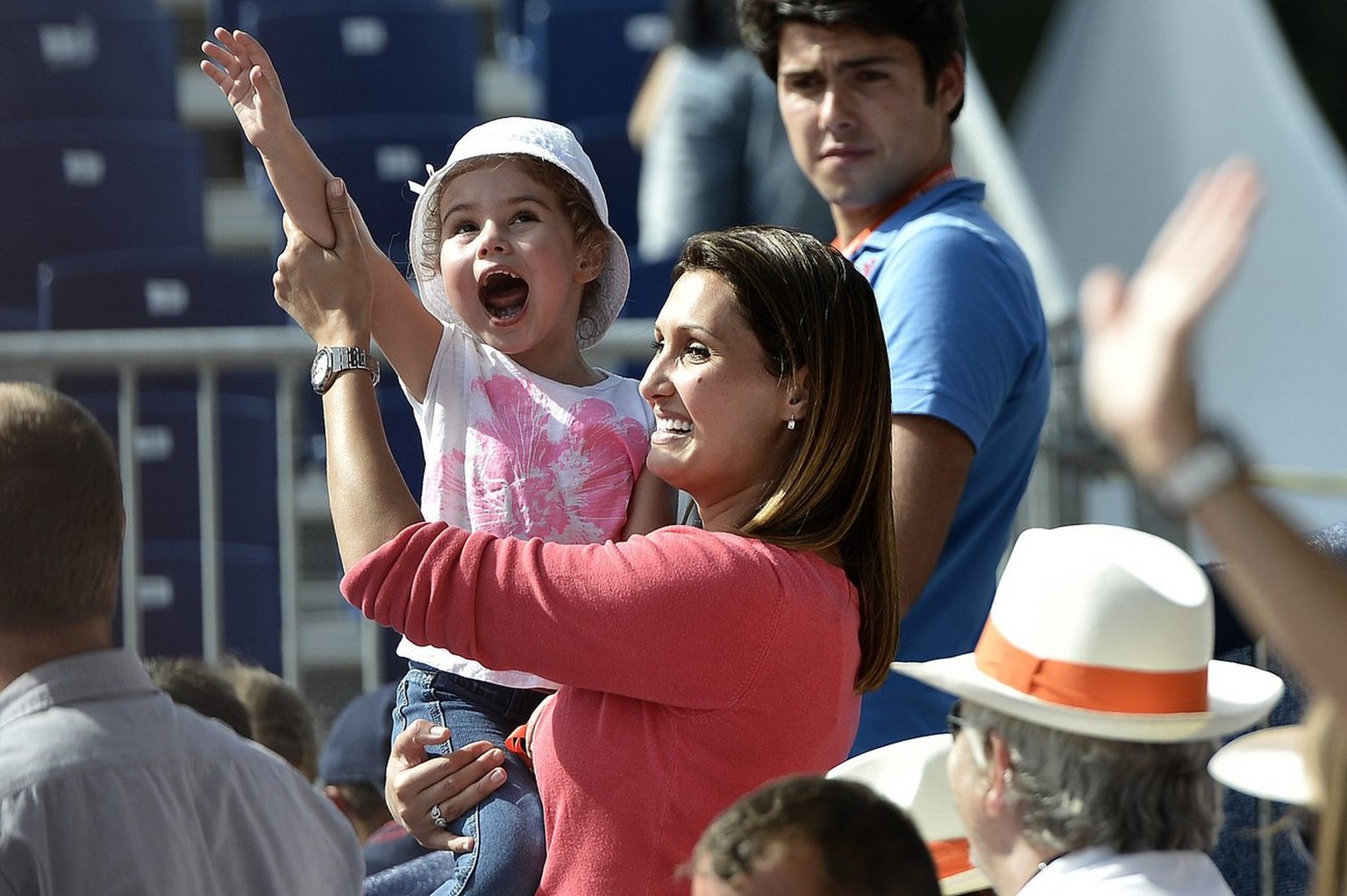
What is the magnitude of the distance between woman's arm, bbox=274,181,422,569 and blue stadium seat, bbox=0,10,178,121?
4.77m

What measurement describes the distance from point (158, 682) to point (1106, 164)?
242 inches

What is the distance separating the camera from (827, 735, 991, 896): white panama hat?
2131mm

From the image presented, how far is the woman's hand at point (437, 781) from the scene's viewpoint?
209 cm

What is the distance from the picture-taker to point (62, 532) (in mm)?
1815

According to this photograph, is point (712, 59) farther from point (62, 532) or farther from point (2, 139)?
point (62, 532)

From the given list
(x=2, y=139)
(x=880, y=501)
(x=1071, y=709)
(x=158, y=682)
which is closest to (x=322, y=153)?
(x=2, y=139)

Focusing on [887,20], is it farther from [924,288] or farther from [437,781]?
[437,781]

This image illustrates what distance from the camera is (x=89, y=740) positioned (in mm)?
1781

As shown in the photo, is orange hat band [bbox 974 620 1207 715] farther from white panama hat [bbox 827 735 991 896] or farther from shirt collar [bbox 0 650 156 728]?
shirt collar [bbox 0 650 156 728]

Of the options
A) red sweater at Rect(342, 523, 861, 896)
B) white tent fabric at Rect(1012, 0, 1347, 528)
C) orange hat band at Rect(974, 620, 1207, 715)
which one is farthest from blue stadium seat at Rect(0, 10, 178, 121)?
orange hat band at Rect(974, 620, 1207, 715)

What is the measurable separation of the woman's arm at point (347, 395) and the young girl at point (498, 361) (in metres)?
0.03

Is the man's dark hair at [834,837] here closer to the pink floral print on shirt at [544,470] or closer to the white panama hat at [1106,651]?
the white panama hat at [1106,651]

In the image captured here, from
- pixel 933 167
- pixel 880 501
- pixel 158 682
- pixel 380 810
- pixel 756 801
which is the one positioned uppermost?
pixel 933 167

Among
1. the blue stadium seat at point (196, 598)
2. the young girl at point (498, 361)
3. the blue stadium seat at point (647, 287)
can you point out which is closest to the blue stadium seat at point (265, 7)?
the blue stadium seat at point (647, 287)
